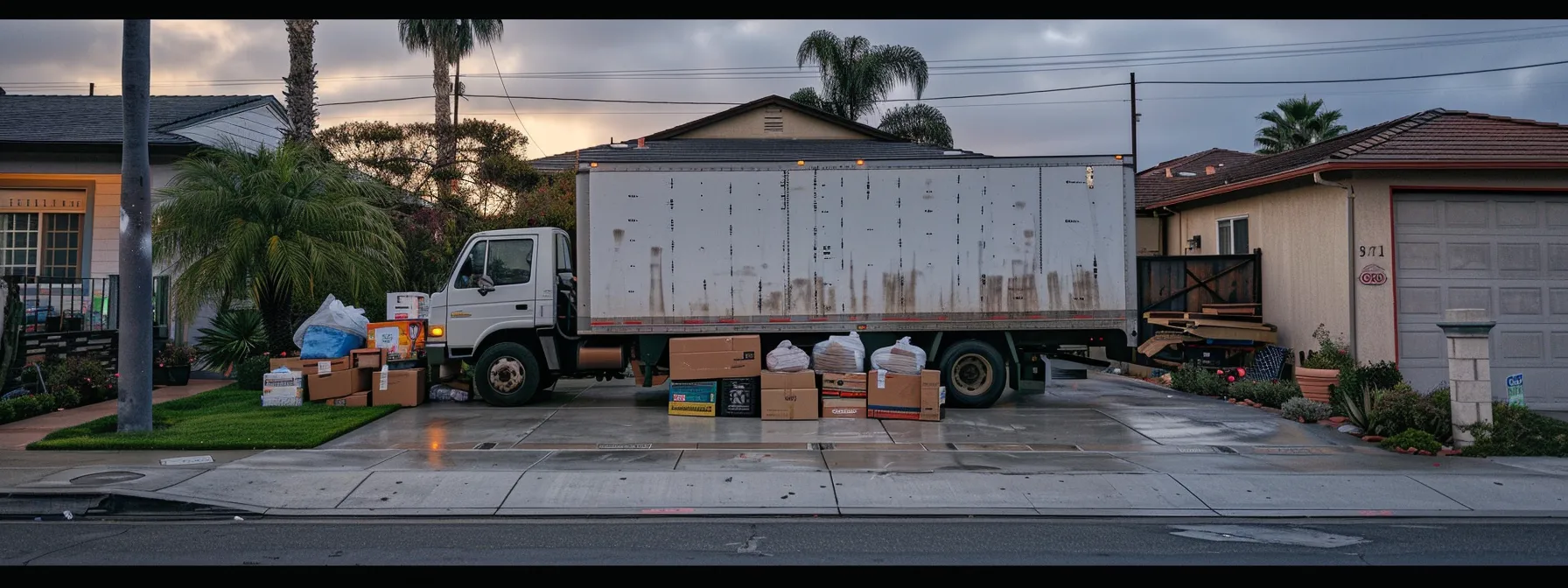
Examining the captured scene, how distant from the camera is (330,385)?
1334 cm

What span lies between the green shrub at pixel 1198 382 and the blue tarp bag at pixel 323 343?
1215 cm

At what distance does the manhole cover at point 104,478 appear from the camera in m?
8.20

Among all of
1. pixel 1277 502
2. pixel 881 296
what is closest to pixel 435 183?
pixel 881 296

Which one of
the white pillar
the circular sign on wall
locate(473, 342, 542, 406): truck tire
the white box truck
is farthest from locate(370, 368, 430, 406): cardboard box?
the circular sign on wall

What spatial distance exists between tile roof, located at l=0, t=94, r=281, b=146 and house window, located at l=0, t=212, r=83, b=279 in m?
1.44

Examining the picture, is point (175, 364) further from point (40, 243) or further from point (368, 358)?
point (368, 358)

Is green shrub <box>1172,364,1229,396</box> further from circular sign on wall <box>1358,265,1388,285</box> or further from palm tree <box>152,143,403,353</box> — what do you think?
palm tree <box>152,143,403,353</box>

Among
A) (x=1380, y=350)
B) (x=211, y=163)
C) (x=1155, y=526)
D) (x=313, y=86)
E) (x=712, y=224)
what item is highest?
(x=313, y=86)

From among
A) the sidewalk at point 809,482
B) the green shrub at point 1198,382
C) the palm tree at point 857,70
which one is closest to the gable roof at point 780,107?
the palm tree at point 857,70

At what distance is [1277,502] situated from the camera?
795 cm
